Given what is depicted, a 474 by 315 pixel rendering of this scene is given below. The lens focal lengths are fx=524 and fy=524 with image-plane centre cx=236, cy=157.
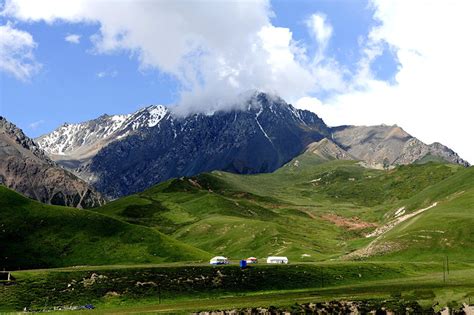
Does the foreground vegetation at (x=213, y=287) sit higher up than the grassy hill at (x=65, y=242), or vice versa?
the grassy hill at (x=65, y=242)

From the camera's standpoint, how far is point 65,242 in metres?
181

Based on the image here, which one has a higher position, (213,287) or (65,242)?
(65,242)

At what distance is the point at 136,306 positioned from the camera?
113000 millimetres

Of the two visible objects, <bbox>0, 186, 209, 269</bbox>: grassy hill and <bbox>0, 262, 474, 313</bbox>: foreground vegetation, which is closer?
<bbox>0, 262, 474, 313</bbox>: foreground vegetation

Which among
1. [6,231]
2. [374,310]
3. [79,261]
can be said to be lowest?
[374,310]

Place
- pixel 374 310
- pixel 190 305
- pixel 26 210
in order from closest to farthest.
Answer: pixel 374 310, pixel 190 305, pixel 26 210

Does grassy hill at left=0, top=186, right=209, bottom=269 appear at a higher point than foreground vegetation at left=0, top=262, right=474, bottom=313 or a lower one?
higher

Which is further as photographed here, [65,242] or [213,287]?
[65,242]

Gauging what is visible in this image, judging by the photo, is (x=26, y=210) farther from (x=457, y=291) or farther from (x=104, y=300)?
(x=457, y=291)

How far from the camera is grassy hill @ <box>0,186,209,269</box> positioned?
17088cm

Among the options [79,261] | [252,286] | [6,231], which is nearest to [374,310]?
[252,286]

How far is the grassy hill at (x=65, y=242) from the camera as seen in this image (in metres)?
171

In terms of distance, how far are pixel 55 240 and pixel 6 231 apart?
664 inches

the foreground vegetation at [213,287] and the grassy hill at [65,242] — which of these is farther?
the grassy hill at [65,242]
